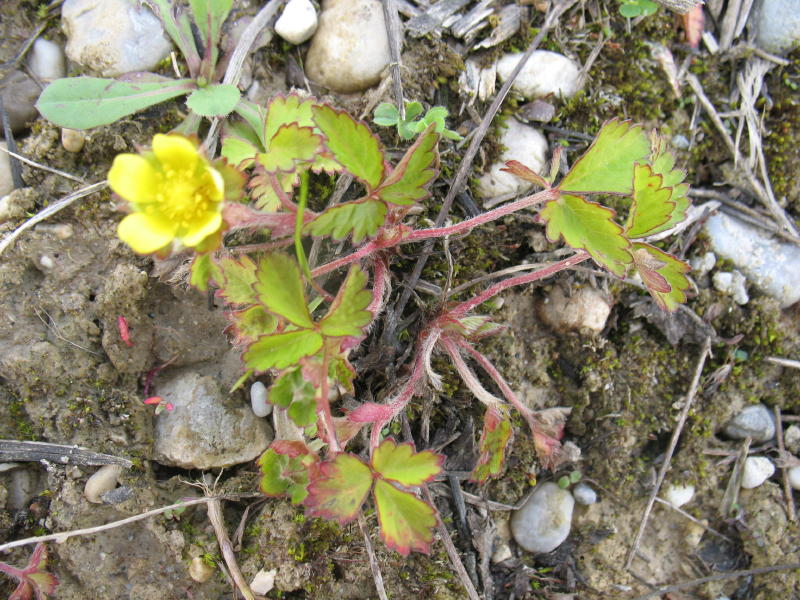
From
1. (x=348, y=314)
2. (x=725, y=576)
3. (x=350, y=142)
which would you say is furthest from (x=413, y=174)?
(x=725, y=576)

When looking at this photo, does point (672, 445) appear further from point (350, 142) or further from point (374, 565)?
point (350, 142)

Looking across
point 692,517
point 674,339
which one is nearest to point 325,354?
point 674,339

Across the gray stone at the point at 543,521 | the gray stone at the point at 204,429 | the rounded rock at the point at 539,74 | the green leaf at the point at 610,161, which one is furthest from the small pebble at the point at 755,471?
the gray stone at the point at 204,429

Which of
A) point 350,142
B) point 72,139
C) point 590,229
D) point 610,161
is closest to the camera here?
point 350,142

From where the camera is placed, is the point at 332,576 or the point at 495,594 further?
the point at 495,594

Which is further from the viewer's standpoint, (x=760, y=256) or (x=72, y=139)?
(x=760, y=256)

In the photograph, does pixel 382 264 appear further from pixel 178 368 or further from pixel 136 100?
pixel 136 100
